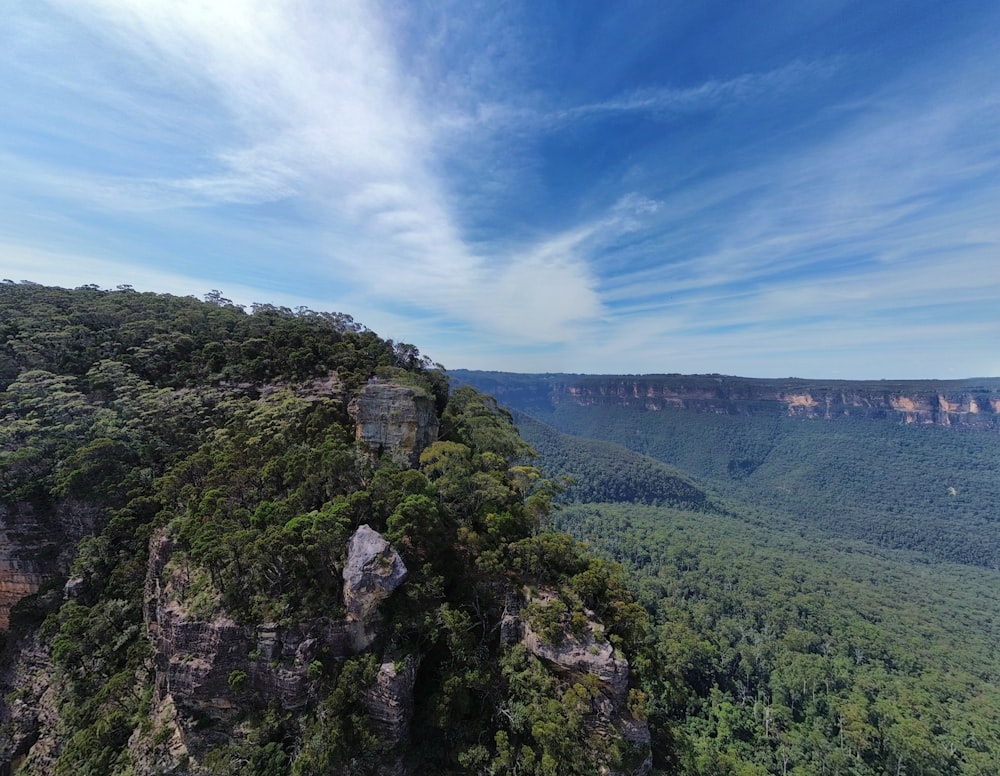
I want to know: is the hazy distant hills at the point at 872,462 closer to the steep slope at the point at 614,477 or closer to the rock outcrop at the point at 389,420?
the steep slope at the point at 614,477

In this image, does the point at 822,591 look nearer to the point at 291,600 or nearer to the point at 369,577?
the point at 369,577

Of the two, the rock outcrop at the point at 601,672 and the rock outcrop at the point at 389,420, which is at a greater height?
the rock outcrop at the point at 389,420

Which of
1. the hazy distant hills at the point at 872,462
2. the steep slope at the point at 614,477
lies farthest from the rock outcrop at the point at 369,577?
the steep slope at the point at 614,477

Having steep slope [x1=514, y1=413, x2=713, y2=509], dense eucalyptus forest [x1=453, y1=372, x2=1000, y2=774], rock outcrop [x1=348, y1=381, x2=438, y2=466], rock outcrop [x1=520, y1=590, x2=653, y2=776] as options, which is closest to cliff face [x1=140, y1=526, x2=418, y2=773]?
rock outcrop [x1=520, y1=590, x2=653, y2=776]

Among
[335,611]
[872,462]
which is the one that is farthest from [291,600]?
[872,462]

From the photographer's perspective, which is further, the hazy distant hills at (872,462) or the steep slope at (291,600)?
the hazy distant hills at (872,462)

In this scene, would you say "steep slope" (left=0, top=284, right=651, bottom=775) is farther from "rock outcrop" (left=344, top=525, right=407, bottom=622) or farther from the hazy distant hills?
the hazy distant hills
